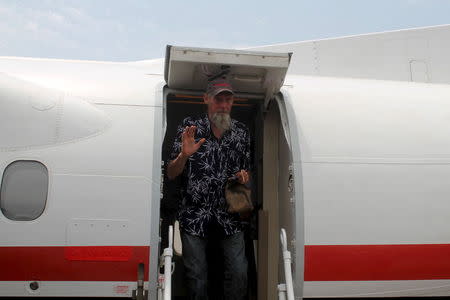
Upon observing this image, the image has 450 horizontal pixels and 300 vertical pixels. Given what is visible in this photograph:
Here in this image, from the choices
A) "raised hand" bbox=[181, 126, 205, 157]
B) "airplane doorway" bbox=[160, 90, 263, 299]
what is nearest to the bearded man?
A: "raised hand" bbox=[181, 126, 205, 157]

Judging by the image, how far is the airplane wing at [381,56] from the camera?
18.0 ft

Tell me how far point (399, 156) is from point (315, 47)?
1938mm

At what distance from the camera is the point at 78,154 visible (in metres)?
3.81

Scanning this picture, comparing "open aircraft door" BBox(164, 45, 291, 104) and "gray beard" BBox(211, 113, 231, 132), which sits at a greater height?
"open aircraft door" BBox(164, 45, 291, 104)

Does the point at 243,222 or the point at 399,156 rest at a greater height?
the point at 399,156

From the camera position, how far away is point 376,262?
3.94m

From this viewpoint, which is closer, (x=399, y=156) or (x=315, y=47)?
(x=399, y=156)

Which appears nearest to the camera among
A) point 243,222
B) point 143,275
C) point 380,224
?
point 143,275

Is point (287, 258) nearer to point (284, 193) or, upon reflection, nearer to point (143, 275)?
point (284, 193)

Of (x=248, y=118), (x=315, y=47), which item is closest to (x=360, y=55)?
(x=315, y=47)

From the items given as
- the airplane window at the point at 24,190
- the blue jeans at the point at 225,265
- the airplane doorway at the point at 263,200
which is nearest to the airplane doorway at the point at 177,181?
the airplane doorway at the point at 263,200

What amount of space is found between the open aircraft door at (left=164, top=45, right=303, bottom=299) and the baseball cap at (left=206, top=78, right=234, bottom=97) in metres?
0.12

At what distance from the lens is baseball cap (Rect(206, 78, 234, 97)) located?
396cm

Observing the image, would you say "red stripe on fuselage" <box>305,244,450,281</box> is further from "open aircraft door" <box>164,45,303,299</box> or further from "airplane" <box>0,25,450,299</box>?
"open aircraft door" <box>164,45,303,299</box>
